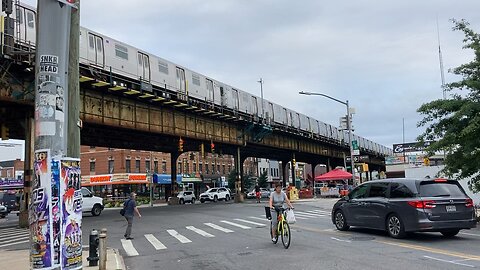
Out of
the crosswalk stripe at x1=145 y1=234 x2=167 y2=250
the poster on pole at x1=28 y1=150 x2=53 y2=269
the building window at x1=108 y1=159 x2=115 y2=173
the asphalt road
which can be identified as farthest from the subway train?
the building window at x1=108 y1=159 x2=115 y2=173

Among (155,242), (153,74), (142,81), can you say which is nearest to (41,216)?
(155,242)

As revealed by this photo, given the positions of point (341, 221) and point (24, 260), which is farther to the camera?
point (341, 221)

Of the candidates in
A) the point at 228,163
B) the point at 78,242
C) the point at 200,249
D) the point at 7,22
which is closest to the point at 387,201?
the point at 200,249

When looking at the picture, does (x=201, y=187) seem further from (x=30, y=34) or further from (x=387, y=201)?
(x=387, y=201)

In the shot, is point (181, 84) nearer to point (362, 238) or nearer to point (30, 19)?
point (30, 19)

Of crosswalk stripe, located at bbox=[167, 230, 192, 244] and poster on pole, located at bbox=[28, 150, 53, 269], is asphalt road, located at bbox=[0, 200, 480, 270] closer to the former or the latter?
crosswalk stripe, located at bbox=[167, 230, 192, 244]

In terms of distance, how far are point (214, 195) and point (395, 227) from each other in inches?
1765

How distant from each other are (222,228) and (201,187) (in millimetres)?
66410

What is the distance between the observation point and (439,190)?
500 inches

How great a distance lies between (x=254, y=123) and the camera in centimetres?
4450

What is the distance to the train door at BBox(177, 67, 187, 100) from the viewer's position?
110 ft

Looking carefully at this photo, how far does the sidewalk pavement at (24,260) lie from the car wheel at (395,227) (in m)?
7.39

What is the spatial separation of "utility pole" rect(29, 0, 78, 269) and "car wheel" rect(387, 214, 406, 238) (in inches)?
379

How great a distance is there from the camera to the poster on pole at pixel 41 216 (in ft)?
18.0
